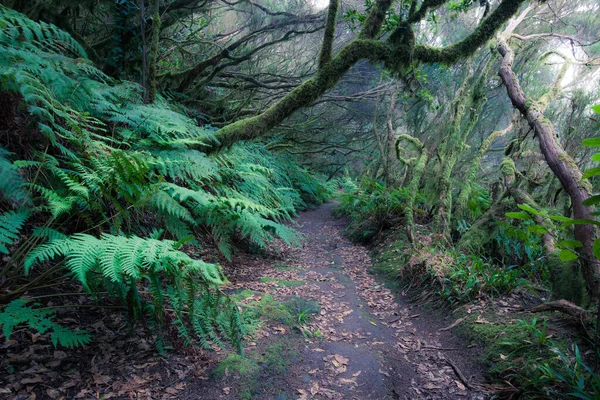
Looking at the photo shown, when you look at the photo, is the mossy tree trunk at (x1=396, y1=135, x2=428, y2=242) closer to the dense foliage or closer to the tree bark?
the dense foliage

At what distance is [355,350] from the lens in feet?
10.7

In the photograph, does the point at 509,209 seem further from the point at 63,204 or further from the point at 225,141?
the point at 63,204

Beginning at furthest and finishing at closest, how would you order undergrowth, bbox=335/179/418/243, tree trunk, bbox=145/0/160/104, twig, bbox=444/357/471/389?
undergrowth, bbox=335/179/418/243
tree trunk, bbox=145/0/160/104
twig, bbox=444/357/471/389

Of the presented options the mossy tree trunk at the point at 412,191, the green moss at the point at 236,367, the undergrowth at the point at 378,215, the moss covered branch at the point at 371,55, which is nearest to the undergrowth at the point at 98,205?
the green moss at the point at 236,367

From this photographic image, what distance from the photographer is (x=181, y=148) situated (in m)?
4.25

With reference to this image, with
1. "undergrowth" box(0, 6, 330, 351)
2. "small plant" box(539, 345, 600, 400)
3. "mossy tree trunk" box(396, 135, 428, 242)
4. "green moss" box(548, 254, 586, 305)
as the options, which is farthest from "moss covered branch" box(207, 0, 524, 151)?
"small plant" box(539, 345, 600, 400)

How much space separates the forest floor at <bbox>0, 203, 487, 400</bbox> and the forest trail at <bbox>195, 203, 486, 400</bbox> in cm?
1

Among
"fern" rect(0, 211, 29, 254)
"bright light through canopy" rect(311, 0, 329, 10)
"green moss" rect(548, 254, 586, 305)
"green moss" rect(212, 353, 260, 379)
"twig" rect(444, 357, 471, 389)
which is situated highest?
"bright light through canopy" rect(311, 0, 329, 10)

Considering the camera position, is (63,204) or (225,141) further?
(225,141)

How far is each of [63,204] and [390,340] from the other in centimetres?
355

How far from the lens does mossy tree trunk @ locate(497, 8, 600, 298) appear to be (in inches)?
109

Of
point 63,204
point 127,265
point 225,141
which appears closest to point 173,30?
point 225,141

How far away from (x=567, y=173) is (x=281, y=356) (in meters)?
3.53

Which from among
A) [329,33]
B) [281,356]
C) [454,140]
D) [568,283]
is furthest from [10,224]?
[454,140]
